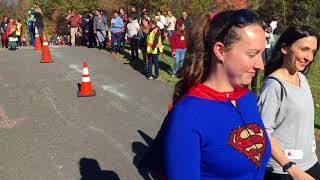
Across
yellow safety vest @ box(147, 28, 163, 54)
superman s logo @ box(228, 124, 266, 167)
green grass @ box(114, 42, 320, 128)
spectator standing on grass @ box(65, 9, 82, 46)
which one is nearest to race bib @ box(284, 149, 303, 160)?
superman s logo @ box(228, 124, 266, 167)

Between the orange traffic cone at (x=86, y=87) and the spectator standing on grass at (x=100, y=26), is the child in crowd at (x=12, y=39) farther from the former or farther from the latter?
the orange traffic cone at (x=86, y=87)

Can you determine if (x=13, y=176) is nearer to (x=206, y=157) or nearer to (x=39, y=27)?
(x=206, y=157)

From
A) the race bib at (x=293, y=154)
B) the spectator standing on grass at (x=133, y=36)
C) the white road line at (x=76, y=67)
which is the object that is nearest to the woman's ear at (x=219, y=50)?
the race bib at (x=293, y=154)

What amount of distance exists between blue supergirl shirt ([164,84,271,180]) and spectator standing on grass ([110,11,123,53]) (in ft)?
48.6

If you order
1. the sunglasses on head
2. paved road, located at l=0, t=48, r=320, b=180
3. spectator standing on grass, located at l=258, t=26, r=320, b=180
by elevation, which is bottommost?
paved road, located at l=0, t=48, r=320, b=180

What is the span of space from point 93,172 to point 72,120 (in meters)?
2.56

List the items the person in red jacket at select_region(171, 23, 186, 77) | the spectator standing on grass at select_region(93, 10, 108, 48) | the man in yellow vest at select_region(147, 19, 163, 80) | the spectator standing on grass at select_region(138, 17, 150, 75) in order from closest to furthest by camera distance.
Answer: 1. the man in yellow vest at select_region(147, 19, 163, 80)
2. the person in red jacket at select_region(171, 23, 186, 77)
3. the spectator standing on grass at select_region(138, 17, 150, 75)
4. the spectator standing on grass at select_region(93, 10, 108, 48)

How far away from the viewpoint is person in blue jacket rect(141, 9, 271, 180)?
178 cm

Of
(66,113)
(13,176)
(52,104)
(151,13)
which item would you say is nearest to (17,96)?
(52,104)

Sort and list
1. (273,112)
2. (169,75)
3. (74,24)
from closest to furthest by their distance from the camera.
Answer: (273,112) < (169,75) < (74,24)

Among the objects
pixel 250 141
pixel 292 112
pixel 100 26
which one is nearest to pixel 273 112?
pixel 292 112

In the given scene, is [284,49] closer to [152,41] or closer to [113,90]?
[113,90]

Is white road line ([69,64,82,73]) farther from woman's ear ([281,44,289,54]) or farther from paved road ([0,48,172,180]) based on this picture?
woman's ear ([281,44,289,54])

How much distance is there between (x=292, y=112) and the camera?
9.48 feet
